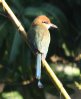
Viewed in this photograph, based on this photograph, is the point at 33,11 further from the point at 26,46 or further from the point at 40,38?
the point at 40,38

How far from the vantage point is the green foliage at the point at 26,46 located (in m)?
1.38

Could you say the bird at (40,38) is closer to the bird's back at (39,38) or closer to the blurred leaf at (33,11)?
the bird's back at (39,38)

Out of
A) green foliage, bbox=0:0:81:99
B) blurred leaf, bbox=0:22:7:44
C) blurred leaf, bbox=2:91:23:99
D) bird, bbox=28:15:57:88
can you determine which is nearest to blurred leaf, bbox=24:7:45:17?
green foliage, bbox=0:0:81:99

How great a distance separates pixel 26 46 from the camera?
1.38m

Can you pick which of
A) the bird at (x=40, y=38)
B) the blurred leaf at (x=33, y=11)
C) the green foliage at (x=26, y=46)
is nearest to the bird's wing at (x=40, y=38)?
the bird at (x=40, y=38)

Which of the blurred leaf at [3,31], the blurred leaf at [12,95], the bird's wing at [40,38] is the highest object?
the bird's wing at [40,38]

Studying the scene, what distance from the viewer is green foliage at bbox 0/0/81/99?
1.38 m

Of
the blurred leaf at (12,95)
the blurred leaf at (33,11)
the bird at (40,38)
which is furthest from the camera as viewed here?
the blurred leaf at (33,11)

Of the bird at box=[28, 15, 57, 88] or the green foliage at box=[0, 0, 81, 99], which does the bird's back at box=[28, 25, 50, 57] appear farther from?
the green foliage at box=[0, 0, 81, 99]

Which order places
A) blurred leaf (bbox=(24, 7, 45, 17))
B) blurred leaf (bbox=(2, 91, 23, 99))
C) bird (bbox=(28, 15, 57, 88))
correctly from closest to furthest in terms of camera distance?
bird (bbox=(28, 15, 57, 88)) → blurred leaf (bbox=(2, 91, 23, 99)) → blurred leaf (bbox=(24, 7, 45, 17))

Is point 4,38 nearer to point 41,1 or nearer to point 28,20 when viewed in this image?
point 28,20

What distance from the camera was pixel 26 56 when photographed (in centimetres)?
137

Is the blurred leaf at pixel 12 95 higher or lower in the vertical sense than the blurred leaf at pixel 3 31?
lower

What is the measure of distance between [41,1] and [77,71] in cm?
34
